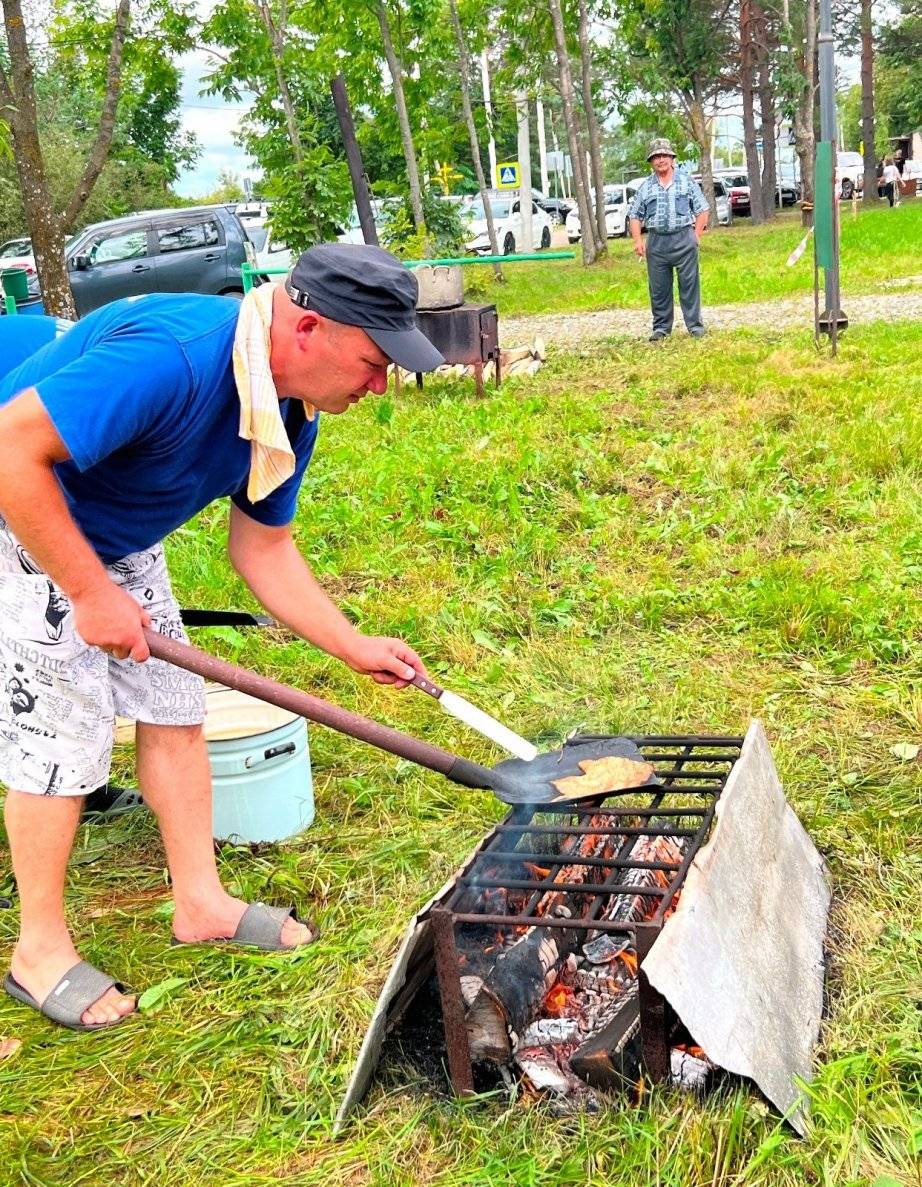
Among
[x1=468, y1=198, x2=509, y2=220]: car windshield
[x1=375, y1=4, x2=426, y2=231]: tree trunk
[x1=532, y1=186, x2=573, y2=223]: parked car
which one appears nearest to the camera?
[x1=375, y1=4, x2=426, y2=231]: tree trunk

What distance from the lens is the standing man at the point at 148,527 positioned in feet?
6.79

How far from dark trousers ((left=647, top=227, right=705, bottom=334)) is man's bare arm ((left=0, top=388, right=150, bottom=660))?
8.83 meters

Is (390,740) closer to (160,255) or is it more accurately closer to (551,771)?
(551,771)

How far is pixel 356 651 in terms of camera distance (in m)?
2.65

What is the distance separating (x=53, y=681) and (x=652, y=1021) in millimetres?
1426

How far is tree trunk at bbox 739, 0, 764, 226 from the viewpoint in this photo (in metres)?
27.1

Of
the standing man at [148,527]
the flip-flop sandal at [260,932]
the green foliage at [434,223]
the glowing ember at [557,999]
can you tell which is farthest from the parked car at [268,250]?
the glowing ember at [557,999]

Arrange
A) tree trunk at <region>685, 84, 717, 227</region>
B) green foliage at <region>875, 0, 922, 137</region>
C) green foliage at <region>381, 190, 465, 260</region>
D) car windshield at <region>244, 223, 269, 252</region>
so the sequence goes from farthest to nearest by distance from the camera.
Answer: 1. green foliage at <region>875, 0, 922, 137</region>
2. tree trunk at <region>685, 84, 717, 227</region>
3. car windshield at <region>244, 223, 269, 252</region>
4. green foliage at <region>381, 190, 465, 260</region>

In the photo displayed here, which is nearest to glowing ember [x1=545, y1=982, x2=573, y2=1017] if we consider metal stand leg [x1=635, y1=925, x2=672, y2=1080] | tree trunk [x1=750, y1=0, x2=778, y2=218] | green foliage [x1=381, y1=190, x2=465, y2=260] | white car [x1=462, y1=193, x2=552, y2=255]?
metal stand leg [x1=635, y1=925, x2=672, y2=1080]

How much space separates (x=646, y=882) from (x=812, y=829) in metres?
0.63

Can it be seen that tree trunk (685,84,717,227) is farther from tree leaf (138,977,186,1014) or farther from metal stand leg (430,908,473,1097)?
metal stand leg (430,908,473,1097)

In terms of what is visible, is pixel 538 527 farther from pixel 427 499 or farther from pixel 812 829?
pixel 812 829

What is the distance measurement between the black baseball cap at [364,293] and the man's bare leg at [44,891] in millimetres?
1226

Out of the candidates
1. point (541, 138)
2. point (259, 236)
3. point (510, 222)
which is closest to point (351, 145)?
point (259, 236)
